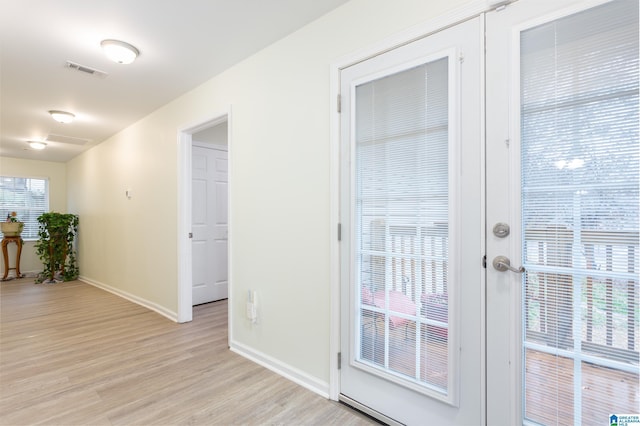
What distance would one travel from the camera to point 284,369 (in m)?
2.40

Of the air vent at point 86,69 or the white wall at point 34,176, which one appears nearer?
the air vent at point 86,69

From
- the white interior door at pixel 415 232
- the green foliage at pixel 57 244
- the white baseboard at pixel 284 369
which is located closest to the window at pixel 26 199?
the green foliage at pixel 57 244

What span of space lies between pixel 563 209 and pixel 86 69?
3.75m

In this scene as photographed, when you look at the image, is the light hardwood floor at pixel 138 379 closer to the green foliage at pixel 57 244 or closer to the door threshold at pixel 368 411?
the door threshold at pixel 368 411

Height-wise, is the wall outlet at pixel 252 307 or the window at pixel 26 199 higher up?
the window at pixel 26 199

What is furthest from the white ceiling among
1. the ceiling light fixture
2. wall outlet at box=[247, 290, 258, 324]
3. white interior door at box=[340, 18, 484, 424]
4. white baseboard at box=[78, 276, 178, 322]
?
white baseboard at box=[78, 276, 178, 322]

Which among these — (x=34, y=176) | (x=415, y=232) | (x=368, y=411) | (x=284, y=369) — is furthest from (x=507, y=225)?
(x=34, y=176)

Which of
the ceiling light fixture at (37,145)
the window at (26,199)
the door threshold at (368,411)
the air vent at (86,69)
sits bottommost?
the door threshold at (368,411)

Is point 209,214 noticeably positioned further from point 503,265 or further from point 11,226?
point 11,226

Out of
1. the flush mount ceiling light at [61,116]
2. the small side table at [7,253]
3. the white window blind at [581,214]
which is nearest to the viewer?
the white window blind at [581,214]

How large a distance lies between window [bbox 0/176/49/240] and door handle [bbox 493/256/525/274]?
890cm

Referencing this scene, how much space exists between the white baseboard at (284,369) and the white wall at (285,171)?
3cm

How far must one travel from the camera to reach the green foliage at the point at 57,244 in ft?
20.1

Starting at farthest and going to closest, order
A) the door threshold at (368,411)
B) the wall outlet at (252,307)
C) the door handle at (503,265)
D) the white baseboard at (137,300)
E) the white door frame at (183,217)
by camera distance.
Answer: the white baseboard at (137,300) → the white door frame at (183,217) → the wall outlet at (252,307) → the door threshold at (368,411) → the door handle at (503,265)
